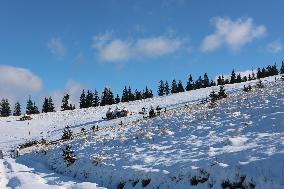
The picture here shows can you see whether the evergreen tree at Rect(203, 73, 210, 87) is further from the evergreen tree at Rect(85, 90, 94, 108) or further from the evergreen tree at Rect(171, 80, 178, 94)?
the evergreen tree at Rect(85, 90, 94, 108)

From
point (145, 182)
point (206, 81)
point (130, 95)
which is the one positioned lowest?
point (145, 182)

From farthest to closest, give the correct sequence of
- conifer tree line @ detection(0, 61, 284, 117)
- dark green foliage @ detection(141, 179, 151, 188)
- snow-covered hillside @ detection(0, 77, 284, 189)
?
1. conifer tree line @ detection(0, 61, 284, 117)
2. dark green foliage @ detection(141, 179, 151, 188)
3. snow-covered hillside @ detection(0, 77, 284, 189)

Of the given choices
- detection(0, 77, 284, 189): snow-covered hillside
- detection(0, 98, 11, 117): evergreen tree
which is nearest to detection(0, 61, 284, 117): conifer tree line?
detection(0, 98, 11, 117): evergreen tree

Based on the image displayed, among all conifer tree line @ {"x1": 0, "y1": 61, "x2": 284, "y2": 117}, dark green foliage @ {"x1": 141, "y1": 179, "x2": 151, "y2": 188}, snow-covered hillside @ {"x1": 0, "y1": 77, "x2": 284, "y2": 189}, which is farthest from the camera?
conifer tree line @ {"x1": 0, "y1": 61, "x2": 284, "y2": 117}

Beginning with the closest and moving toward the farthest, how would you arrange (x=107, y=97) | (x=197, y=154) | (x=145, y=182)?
(x=145, y=182) < (x=197, y=154) < (x=107, y=97)

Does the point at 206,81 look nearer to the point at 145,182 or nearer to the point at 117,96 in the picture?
the point at 117,96

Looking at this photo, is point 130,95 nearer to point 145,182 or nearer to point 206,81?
point 206,81

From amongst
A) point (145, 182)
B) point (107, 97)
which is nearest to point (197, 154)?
point (145, 182)

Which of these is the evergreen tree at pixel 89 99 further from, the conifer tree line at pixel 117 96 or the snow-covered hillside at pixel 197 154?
the snow-covered hillside at pixel 197 154

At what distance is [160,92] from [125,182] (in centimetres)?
13350

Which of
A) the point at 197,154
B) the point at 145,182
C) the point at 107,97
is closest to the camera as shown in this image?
the point at 145,182

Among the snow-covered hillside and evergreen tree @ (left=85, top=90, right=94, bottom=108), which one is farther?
evergreen tree @ (left=85, top=90, right=94, bottom=108)

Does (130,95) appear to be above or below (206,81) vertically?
below

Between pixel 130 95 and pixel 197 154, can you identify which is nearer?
pixel 197 154
